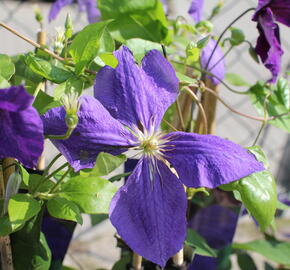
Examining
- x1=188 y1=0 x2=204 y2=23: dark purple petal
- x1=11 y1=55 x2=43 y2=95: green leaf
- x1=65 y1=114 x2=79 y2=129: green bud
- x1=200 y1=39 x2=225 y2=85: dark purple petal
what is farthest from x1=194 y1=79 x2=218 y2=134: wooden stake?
x1=65 y1=114 x2=79 y2=129: green bud

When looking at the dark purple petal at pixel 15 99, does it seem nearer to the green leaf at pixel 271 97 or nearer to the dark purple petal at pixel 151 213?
the dark purple petal at pixel 151 213

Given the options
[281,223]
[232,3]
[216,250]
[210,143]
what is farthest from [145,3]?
[232,3]

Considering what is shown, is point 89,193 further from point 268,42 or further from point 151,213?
point 268,42

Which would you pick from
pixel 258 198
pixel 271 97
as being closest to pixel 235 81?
pixel 271 97

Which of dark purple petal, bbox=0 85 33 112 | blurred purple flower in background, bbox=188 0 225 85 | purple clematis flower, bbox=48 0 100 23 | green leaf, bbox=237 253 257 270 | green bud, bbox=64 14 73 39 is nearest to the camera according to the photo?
dark purple petal, bbox=0 85 33 112

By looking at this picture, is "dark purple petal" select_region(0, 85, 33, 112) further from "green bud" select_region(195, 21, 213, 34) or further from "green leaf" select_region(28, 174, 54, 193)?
"green bud" select_region(195, 21, 213, 34)

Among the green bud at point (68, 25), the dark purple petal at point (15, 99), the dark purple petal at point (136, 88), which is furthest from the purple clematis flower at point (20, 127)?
the green bud at point (68, 25)

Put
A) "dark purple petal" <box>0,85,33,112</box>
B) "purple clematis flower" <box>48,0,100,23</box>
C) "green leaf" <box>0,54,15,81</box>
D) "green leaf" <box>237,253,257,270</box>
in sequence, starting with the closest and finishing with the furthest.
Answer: "dark purple petal" <box>0,85,33,112</box>, "green leaf" <box>0,54,15,81</box>, "purple clematis flower" <box>48,0,100,23</box>, "green leaf" <box>237,253,257,270</box>
